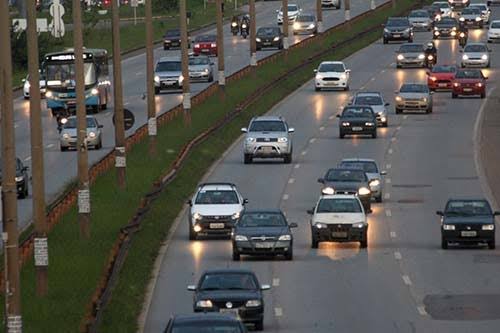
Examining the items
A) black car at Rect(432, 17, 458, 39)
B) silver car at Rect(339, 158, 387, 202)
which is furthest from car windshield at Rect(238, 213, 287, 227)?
black car at Rect(432, 17, 458, 39)

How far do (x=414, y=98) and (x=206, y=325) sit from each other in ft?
205

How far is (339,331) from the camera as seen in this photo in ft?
120

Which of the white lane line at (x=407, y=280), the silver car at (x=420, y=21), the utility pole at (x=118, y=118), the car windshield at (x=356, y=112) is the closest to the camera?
the white lane line at (x=407, y=280)

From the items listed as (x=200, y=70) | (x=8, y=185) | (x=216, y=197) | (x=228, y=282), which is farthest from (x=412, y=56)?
(x=8, y=185)

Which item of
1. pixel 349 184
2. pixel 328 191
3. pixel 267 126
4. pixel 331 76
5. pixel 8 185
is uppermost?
pixel 8 185

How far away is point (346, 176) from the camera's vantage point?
59.4m

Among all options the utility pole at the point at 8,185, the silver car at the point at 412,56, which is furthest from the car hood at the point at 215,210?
the silver car at the point at 412,56

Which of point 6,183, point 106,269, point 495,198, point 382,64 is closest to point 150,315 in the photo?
point 106,269

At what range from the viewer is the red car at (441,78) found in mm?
98363

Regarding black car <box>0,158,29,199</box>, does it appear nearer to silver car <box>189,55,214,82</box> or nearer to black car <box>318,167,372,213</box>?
black car <box>318,167,372,213</box>

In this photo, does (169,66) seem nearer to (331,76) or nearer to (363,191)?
(331,76)

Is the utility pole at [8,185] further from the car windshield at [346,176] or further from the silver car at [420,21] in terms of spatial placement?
the silver car at [420,21]

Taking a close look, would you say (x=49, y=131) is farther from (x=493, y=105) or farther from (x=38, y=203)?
(x=38, y=203)

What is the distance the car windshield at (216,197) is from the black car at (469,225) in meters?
6.50
